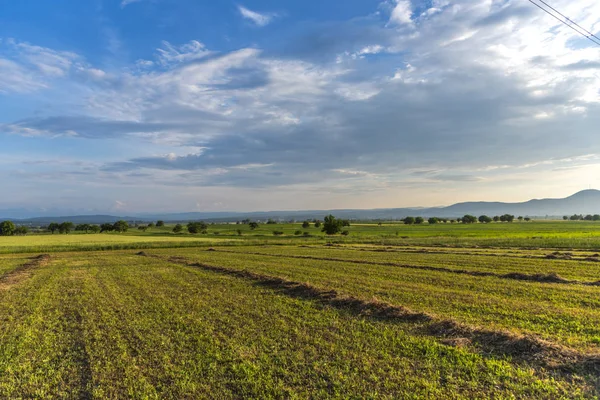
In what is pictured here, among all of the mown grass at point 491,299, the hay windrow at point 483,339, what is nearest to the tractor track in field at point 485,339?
the hay windrow at point 483,339

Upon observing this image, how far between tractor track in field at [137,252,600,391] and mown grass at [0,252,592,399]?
525 mm

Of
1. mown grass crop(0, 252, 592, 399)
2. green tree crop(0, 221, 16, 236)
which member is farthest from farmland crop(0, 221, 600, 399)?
green tree crop(0, 221, 16, 236)

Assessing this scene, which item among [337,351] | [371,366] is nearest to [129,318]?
[337,351]

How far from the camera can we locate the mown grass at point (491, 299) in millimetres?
10164

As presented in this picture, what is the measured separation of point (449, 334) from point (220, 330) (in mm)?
6441

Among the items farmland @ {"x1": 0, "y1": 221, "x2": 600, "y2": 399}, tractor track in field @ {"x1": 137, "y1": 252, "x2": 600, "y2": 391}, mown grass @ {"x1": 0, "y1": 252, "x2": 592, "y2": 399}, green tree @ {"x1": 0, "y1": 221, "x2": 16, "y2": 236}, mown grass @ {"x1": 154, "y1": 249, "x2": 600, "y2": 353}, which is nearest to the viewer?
mown grass @ {"x1": 0, "y1": 252, "x2": 592, "y2": 399}

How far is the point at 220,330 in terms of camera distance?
10.5 metres

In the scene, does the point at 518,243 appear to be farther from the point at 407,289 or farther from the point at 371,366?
the point at 371,366

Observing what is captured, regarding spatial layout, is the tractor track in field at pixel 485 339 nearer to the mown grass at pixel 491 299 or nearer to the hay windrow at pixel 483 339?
the hay windrow at pixel 483 339

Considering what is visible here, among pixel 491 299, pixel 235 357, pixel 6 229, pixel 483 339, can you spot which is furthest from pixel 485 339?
pixel 6 229

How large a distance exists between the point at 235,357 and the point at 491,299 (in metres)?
10.9

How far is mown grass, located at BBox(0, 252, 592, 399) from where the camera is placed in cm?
668

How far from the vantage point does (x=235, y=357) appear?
8.27 m

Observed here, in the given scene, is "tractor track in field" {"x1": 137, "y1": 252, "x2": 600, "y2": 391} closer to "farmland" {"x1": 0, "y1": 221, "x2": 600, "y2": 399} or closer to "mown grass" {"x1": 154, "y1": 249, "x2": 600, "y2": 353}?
"farmland" {"x1": 0, "y1": 221, "x2": 600, "y2": 399}
